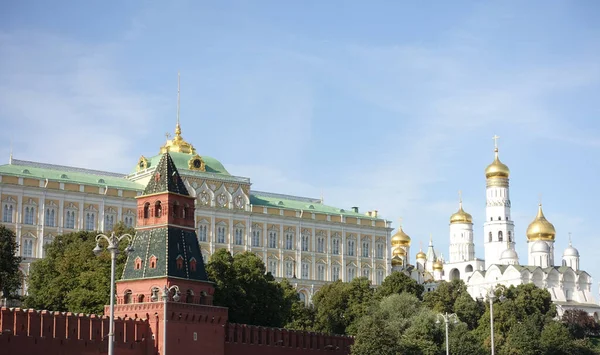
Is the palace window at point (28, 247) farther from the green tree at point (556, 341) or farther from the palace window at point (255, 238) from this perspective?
the green tree at point (556, 341)

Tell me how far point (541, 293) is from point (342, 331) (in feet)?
105

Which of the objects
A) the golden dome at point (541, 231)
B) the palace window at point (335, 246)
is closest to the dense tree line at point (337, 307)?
the palace window at point (335, 246)

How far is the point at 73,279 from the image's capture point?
91062 millimetres

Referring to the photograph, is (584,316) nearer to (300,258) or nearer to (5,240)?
(300,258)

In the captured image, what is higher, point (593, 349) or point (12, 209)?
point (12, 209)

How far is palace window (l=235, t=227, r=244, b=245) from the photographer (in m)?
149

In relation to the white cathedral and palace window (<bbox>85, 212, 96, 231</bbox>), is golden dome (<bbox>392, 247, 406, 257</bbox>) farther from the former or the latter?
palace window (<bbox>85, 212, 96, 231</bbox>)

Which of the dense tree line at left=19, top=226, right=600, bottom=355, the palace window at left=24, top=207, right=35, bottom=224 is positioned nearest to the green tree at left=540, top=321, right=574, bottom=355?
the dense tree line at left=19, top=226, right=600, bottom=355

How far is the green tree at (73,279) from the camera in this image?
87.0 meters

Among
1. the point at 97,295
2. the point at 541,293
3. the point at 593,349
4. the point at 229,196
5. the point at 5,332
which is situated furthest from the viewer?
the point at 229,196

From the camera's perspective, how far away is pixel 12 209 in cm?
13112

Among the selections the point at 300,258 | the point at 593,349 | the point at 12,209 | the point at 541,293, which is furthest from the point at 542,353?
the point at 12,209

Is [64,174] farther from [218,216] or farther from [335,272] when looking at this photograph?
[335,272]

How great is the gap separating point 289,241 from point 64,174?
31.0 meters
